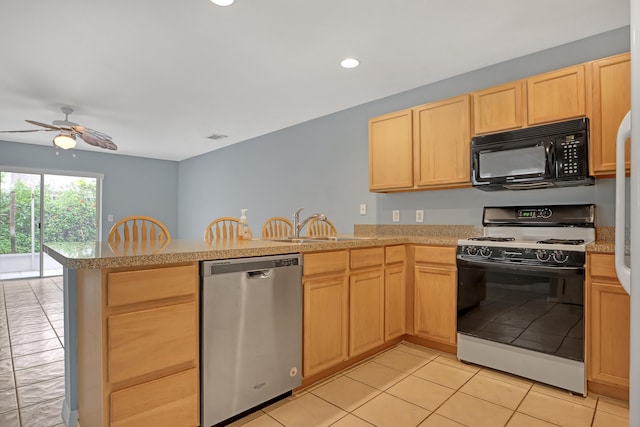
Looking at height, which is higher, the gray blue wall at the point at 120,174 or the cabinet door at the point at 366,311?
the gray blue wall at the point at 120,174

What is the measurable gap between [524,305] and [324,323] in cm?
132

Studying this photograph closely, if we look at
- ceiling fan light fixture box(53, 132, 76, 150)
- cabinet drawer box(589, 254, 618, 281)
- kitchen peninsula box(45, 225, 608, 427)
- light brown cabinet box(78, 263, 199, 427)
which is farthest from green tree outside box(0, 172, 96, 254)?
cabinet drawer box(589, 254, 618, 281)

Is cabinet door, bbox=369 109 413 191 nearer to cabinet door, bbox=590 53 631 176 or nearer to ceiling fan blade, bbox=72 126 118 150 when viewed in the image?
cabinet door, bbox=590 53 631 176

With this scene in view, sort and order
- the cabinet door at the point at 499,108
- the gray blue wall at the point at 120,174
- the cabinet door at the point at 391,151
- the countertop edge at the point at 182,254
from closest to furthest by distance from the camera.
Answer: the countertop edge at the point at 182,254 → the cabinet door at the point at 499,108 → the cabinet door at the point at 391,151 → the gray blue wall at the point at 120,174

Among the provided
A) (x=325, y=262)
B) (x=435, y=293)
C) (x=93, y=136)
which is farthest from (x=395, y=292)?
(x=93, y=136)

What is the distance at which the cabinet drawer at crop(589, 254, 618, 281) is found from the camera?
6.84 feet

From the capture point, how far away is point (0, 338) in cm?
316

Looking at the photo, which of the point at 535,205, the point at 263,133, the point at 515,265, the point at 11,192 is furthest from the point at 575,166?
the point at 11,192

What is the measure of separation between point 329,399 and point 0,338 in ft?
9.98

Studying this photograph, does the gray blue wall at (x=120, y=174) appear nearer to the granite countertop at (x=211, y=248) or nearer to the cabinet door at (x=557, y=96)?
the granite countertop at (x=211, y=248)

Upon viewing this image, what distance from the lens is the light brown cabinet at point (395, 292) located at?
283cm

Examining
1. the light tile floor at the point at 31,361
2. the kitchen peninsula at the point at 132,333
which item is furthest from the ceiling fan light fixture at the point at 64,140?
the kitchen peninsula at the point at 132,333

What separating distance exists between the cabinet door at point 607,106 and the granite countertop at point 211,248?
515 millimetres

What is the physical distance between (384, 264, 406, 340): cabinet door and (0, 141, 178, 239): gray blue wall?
6.20 m
